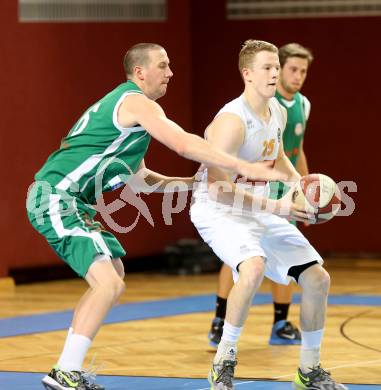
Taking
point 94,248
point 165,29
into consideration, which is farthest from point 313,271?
point 165,29

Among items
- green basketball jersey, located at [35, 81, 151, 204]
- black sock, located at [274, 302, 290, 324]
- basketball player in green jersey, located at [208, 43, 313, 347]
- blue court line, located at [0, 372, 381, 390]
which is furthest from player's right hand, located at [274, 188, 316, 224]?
black sock, located at [274, 302, 290, 324]

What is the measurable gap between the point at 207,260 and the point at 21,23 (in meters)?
2.82

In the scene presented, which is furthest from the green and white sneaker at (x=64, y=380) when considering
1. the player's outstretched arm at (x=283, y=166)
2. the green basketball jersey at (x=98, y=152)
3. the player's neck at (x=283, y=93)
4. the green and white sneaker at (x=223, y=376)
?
the player's neck at (x=283, y=93)

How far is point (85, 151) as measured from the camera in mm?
4922

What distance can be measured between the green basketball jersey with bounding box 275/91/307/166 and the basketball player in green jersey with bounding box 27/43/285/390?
73.3 inches

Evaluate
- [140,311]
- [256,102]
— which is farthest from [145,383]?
[140,311]

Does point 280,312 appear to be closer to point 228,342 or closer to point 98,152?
point 228,342

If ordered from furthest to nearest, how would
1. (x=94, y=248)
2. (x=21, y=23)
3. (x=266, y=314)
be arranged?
1. (x=21, y=23)
2. (x=266, y=314)
3. (x=94, y=248)

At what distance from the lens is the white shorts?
16.5 ft

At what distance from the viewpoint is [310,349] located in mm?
5105

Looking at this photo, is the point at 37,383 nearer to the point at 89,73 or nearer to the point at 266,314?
the point at 266,314

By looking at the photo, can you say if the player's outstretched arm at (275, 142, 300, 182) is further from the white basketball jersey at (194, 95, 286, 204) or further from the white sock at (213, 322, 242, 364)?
the white sock at (213, 322, 242, 364)

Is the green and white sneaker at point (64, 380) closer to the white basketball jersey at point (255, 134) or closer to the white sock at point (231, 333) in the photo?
the white sock at point (231, 333)

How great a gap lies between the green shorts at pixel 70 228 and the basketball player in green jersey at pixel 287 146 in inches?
66.4
